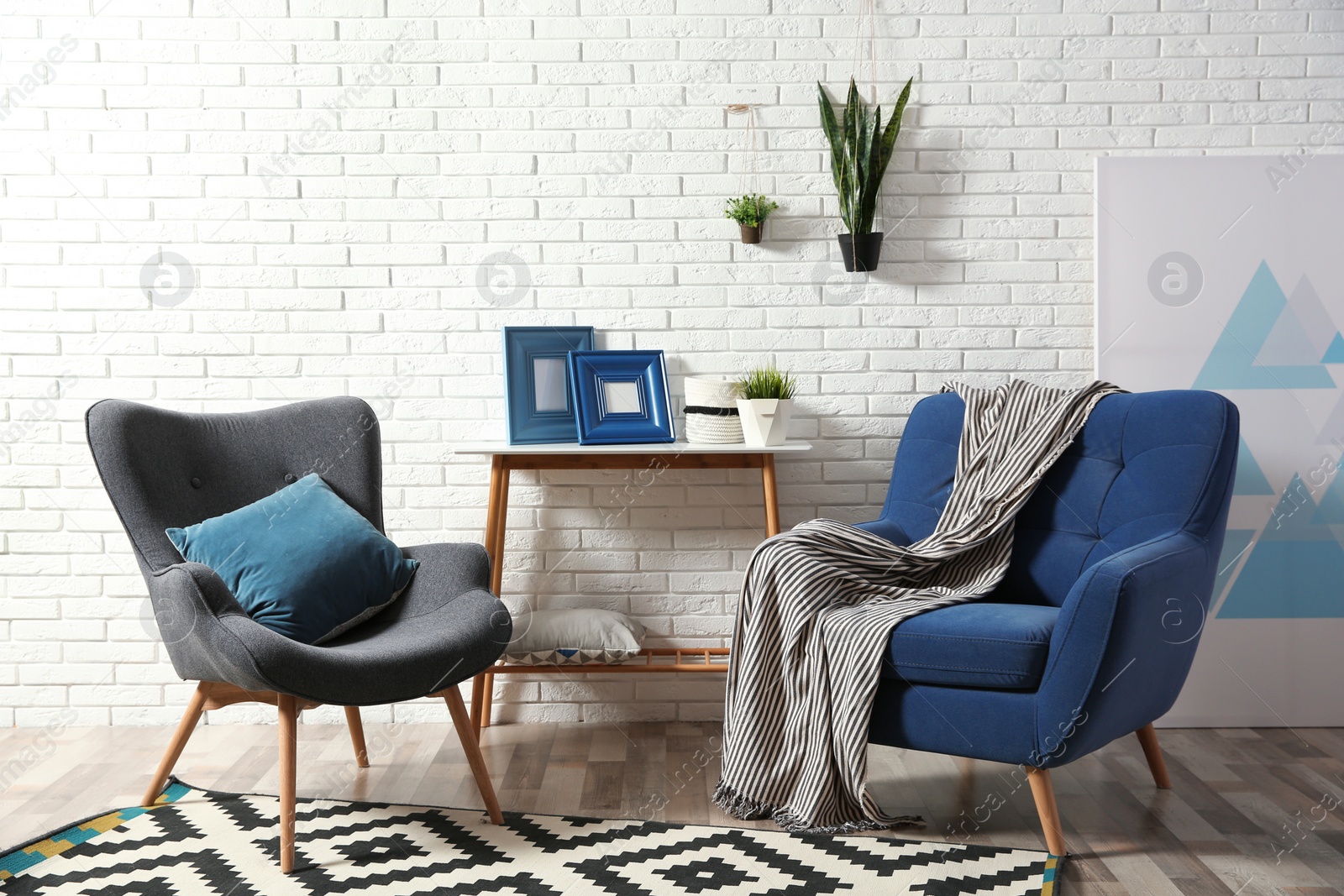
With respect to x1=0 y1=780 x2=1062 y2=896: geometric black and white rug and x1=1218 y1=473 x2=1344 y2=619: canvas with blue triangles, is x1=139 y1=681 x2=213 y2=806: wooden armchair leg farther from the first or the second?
x1=1218 y1=473 x2=1344 y2=619: canvas with blue triangles

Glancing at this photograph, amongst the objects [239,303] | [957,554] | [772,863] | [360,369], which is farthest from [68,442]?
[957,554]

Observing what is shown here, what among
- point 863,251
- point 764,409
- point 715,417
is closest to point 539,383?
point 715,417

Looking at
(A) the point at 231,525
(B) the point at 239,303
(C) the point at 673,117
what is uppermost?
(C) the point at 673,117

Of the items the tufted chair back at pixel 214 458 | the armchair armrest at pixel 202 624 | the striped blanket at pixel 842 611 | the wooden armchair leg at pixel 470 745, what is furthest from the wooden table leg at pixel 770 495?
the armchair armrest at pixel 202 624

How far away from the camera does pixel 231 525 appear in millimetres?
2359

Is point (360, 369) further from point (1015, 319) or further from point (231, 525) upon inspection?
point (1015, 319)

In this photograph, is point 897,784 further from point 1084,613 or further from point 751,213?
point 751,213

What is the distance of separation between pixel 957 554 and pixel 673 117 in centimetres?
154

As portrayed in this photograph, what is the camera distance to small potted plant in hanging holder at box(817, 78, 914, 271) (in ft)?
9.41

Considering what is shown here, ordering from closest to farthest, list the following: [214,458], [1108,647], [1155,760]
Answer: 1. [1108,647]
2. [1155,760]
3. [214,458]

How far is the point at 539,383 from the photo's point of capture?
9.64ft

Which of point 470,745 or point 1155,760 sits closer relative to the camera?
point 470,745

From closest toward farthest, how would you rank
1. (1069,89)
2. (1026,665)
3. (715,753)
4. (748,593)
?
1. (1026,665)
2. (748,593)
3. (715,753)
4. (1069,89)

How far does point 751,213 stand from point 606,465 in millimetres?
857
